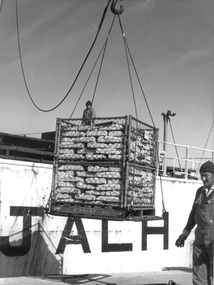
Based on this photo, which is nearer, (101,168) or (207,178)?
(207,178)

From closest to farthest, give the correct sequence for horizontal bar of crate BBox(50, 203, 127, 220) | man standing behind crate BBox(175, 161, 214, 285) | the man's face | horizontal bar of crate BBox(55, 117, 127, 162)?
man standing behind crate BBox(175, 161, 214, 285) → the man's face → horizontal bar of crate BBox(50, 203, 127, 220) → horizontal bar of crate BBox(55, 117, 127, 162)

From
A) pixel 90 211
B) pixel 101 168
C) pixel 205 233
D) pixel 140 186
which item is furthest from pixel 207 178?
pixel 90 211

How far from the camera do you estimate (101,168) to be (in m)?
6.82

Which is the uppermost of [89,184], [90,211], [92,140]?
[92,140]

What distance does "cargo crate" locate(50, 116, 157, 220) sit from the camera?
263 inches

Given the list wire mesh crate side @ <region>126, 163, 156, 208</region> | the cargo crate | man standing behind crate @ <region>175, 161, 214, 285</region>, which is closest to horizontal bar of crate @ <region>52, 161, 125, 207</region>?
the cargo crate

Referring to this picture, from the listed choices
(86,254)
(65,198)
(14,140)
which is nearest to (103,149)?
(65,198)

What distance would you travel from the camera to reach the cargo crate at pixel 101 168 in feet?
21.9

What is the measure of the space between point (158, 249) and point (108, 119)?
594 cm

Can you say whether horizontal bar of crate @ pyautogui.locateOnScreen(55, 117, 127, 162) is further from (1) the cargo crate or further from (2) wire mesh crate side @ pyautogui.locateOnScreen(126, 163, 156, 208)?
(2) wire mesh crate side @ pyautogui.locateOnScreen(126, 163, 156, 208)

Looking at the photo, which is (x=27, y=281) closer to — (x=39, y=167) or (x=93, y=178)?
(x=93, y=178)

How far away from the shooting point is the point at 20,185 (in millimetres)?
9414

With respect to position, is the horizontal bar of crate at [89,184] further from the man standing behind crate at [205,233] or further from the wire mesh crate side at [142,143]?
the man standing behind crate at [205,233]

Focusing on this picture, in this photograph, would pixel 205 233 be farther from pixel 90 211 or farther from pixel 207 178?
pixel 90 211
